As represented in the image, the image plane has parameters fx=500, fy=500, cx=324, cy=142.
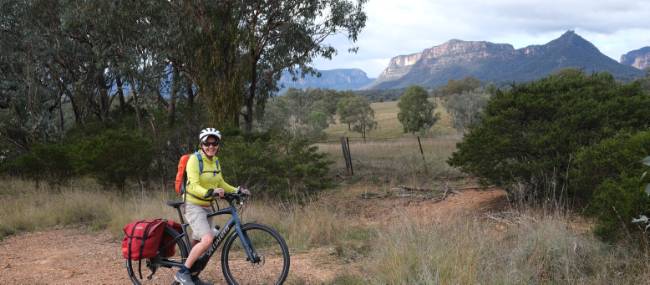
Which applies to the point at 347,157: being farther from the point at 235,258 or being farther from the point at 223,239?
the point at 223,239

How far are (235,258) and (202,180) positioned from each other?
2072 mm

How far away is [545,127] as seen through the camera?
33.6ft

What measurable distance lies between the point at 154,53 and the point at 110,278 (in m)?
12.6

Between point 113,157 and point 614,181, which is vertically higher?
point 113,157

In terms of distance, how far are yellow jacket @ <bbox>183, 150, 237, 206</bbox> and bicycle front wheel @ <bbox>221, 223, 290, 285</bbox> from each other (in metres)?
0.49

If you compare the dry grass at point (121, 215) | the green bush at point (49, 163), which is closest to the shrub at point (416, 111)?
the green bush at point (49, 163)

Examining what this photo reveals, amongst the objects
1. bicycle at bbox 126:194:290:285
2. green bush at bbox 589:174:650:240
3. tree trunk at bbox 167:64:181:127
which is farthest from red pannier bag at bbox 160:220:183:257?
tree trunk at bbox 167:64:181:127

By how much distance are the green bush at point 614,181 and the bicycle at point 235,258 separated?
12.4 feet

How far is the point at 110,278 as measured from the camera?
604 centimetres

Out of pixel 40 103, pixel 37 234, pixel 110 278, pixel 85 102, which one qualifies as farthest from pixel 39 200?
pixel 85 102

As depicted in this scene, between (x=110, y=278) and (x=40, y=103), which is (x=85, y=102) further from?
(x=110, y=278)

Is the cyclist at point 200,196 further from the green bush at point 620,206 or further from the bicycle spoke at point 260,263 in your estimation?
the green bush at point 620,206

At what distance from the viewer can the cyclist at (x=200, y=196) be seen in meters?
4.88

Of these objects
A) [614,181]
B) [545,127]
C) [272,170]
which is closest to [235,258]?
[614,181]
